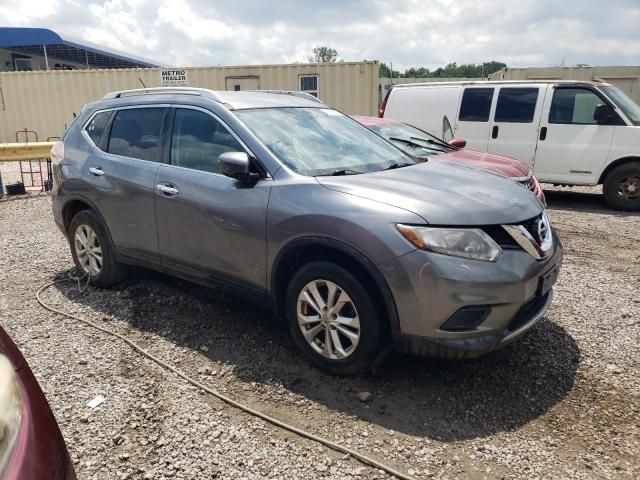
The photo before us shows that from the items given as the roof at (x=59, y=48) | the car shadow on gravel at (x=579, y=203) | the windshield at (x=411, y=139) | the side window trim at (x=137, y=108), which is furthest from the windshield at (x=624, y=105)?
the roof at (x=59, y=48)

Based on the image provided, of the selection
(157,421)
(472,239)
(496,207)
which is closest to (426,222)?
(472,239)

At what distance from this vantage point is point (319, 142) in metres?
3.72

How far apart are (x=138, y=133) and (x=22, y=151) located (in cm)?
708

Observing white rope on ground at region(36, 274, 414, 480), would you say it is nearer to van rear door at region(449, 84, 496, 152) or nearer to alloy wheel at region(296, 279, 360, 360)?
alloy wheel at region(296, 279, 360, 360)

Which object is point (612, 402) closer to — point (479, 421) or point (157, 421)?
point (479, 421)

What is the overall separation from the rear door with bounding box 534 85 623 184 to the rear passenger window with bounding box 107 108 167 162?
270 inches

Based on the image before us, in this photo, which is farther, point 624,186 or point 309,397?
point 624,186

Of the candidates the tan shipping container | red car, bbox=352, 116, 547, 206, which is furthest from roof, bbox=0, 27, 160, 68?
red car, bbox=352, 116, 547, 206

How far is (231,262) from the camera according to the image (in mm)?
3516

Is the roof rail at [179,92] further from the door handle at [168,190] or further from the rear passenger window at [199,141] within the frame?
the door handle at [168,190]

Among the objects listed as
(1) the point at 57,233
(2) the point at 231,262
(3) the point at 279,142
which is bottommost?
(1) the point at 57,233

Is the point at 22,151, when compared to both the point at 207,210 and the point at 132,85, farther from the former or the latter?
the point at 207,210

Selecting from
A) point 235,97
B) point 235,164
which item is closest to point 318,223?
point 235,164

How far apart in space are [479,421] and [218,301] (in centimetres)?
244
